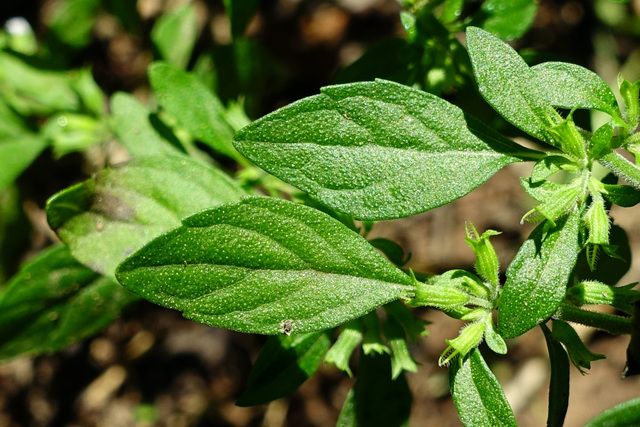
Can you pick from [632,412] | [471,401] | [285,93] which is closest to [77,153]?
[285,93]

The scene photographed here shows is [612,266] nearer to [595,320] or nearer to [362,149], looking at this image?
[595,320]

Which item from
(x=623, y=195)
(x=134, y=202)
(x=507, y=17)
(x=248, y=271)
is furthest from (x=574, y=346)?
(x=134, y=202)

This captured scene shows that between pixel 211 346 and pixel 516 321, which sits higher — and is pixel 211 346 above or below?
below

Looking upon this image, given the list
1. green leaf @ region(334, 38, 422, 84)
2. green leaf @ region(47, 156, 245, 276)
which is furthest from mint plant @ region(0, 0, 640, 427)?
green leaf @ region(334, 38, 422, 84)

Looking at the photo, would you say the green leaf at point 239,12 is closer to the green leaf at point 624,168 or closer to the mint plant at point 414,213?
the mint plant at point 414,213

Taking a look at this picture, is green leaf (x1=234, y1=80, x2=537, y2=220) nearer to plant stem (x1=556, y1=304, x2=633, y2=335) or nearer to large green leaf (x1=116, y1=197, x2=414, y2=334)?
large green leaf (x1=116, y1=197, x2=414, y2=334)

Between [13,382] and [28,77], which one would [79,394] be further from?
[28,77]
